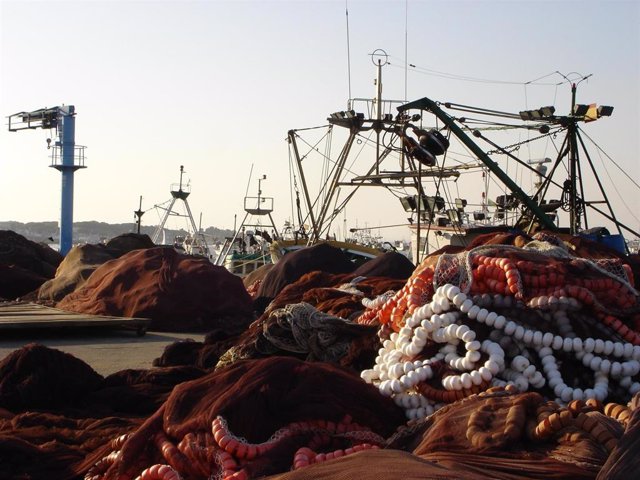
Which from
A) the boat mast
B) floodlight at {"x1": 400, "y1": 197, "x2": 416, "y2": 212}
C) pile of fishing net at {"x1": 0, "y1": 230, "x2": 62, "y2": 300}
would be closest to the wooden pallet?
pile of fishing net at {"x1": 0, "y1": 230, "x2": 62, "y2": 300}

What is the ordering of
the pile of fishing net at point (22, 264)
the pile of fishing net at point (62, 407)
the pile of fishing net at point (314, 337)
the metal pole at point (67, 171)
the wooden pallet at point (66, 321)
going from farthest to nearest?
the metal pole at point (67, 171)
the pile of fishing net at point (22, 264)
the wooden pallet at point (66, 321)
the pile of fishing net at point (314, 337)
the pile of fishing net at point (62, 407)

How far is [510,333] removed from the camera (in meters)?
3.17

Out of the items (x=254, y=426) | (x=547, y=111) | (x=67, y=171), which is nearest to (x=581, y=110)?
(x=547, y=111)

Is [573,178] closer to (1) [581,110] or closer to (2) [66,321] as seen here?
(1) [581,110]

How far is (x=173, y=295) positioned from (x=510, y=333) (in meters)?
6.19

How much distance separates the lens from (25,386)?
389 cm

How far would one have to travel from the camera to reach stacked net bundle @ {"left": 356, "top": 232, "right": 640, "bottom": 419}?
307 cm

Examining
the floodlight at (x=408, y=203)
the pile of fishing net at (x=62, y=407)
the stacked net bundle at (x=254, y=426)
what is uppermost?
the floodlight at (x=408, y=203)

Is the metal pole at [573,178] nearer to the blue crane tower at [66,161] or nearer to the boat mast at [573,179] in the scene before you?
the boat mast at [573,179]

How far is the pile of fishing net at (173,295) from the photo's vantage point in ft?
29.0

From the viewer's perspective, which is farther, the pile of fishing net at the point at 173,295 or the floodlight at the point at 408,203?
the floodlight at the point at 408,203

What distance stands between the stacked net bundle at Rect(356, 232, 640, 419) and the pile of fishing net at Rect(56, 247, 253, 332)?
5261 millimetres

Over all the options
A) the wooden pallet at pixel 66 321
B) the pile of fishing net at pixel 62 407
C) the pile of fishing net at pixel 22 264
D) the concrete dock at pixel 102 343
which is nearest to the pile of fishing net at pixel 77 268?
the pile of fishing net at pixel 22 264

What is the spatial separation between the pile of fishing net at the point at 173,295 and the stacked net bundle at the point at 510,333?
5261mm
